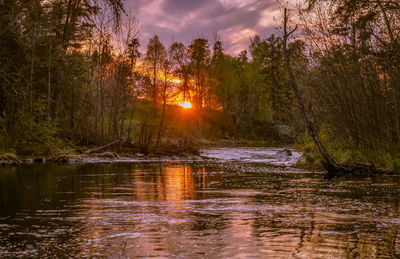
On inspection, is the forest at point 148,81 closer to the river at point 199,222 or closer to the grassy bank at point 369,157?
the grassy bank at point 369,157

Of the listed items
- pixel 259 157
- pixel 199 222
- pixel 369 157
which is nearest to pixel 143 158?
pixel 259 157

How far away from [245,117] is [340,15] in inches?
2723

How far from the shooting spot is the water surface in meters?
5.41

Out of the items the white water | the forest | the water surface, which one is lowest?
the water surface

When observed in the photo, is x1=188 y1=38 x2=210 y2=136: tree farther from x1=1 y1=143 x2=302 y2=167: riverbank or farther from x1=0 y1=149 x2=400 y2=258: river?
x1=0 y1=149 x2=400 y2=258: river

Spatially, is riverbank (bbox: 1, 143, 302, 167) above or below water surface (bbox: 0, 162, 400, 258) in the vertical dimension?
above

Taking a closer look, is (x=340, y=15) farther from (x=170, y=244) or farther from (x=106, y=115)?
(x=106, y=115)

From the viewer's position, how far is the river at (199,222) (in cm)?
540

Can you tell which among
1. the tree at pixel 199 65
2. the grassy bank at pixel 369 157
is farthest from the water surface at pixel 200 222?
the tree at pixel 199 65

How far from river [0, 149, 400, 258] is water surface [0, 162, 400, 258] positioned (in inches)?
0.6

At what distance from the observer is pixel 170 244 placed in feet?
18.8

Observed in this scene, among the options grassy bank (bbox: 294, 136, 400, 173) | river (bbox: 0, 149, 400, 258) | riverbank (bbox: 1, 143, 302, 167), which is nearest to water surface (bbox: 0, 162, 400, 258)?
river (bbox: 0, 149, 400, 258)

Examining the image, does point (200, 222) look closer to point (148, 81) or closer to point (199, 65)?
point (148, 81)

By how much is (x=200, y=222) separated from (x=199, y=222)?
18 millimetres
